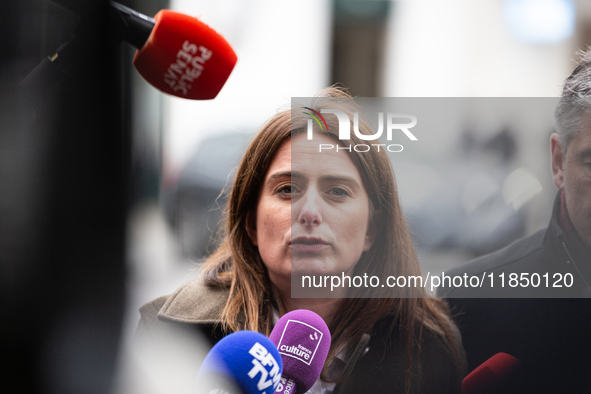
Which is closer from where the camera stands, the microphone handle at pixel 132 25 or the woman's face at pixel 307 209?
the microphone handle at pixel 132 25

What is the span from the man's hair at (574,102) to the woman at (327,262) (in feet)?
1.51

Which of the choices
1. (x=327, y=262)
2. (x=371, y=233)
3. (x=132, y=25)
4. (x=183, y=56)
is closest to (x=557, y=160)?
(x=371, y=233)

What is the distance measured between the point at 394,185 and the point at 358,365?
47cm

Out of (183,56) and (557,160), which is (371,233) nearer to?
(557,160)

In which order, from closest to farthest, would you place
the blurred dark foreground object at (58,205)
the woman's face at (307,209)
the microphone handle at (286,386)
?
the microphone handle at (286,386) → the blurred dark foreground object at (58,205) → the woman's face at (307,209)

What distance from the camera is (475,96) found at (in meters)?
1.27

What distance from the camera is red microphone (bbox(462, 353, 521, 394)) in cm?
126

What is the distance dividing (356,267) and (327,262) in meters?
0.08

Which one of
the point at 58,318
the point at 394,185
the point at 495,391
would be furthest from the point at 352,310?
the point at 58,318

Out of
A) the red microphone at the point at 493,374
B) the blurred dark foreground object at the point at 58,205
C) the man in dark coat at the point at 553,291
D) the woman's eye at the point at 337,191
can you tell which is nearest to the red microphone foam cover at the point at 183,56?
the blurred dark foreground object at the point at 58,205

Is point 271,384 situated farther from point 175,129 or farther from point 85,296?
point 175,129

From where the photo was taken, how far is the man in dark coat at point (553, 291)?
121cm

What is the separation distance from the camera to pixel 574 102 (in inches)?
48.1

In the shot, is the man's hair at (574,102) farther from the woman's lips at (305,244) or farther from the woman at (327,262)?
the woman's lips at (305,244)
